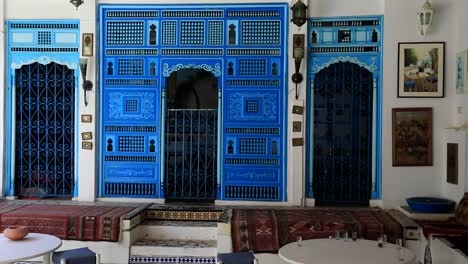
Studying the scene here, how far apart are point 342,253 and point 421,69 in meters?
3.58

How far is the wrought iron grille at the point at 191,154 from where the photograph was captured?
7480 mm

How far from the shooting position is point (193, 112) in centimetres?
752

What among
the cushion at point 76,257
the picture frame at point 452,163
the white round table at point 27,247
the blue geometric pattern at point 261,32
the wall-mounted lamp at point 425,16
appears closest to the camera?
the white round table at point 27,247

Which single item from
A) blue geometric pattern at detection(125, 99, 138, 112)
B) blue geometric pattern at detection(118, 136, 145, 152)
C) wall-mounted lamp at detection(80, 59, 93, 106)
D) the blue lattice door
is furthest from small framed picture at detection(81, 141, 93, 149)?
the blue lattice door

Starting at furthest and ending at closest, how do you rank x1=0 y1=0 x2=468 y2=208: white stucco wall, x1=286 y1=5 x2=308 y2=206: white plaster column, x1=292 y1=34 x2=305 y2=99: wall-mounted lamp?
x1=286 y1=5 x2=308 y2=206: white plaster column < x1=292 y1=34 x2=305 y2=99: wall-mounted lamp < x1=0 y1=0 x2=468 y2=208: white stucco wall

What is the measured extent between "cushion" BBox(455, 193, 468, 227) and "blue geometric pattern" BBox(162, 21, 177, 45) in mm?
4220

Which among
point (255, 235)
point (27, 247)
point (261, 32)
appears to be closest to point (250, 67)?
point (261, 32)

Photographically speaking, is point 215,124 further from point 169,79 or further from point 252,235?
point 252,235

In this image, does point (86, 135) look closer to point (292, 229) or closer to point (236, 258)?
point (292, 229)

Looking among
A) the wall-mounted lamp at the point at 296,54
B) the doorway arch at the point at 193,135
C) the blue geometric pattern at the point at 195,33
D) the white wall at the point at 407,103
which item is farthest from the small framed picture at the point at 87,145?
the white wall at the point at 407,103

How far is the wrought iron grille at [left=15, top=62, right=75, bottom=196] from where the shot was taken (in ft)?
25.1

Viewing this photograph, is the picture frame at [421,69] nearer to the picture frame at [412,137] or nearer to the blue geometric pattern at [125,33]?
the picture frame at [412,137]

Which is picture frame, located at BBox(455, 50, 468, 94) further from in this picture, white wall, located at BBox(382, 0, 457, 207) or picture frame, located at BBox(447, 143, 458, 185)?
picture frame, located at BBox(447, 143, 458, 185)

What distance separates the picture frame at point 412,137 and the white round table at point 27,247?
4436 millimetres
